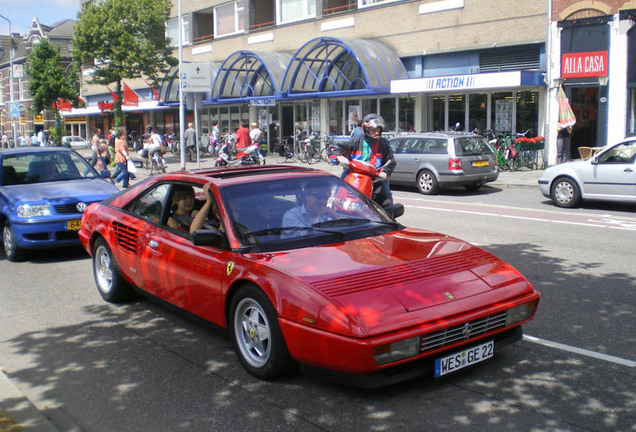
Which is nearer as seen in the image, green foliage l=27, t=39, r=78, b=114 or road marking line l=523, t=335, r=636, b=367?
road marking line l=523, t=335, r=636, b=367

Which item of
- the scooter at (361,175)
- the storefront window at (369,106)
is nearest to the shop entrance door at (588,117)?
the storefront window at (369,106)

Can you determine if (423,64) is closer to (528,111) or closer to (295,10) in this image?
(528,111)

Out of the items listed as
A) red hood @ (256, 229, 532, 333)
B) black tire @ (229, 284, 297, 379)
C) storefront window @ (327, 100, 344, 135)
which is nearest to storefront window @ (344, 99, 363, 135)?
storefront window @ (327, 100, 344, 135)

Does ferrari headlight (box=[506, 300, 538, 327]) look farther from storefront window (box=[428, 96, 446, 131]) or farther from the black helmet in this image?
storefront window (box=[428, 96, 446, 131])

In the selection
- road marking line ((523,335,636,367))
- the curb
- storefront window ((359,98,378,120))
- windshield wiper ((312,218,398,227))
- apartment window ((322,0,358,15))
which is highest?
apartment window ((322,0,358,15))

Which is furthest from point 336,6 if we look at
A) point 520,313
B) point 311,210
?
point 520,313

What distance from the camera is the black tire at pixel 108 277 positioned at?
6.36m

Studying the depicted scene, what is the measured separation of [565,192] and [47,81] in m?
33.7

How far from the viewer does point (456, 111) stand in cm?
2461

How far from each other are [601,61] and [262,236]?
18817 millimetres

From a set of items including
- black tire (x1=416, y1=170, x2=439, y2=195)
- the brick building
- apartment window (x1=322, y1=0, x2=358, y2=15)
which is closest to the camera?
black tire (x1=416, y1=170, x2=439, y2=195)

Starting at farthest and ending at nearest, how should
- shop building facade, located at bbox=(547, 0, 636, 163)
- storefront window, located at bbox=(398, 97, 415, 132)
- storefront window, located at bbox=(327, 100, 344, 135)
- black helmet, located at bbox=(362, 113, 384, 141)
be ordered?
storefront window, located at bbox=(327, 100, 344, 135) → storefront window, located at bbox=(398, 97, 415, 132) → shop building facade, located at bbox=(547, 0, 636, 163) → black helmet, located at bbox=(362, 113, 384, 141)

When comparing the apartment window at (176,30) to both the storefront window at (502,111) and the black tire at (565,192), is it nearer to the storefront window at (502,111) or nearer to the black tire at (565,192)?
the storefront window at (502,111)

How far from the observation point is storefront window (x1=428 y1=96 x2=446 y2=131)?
82.6 feet
